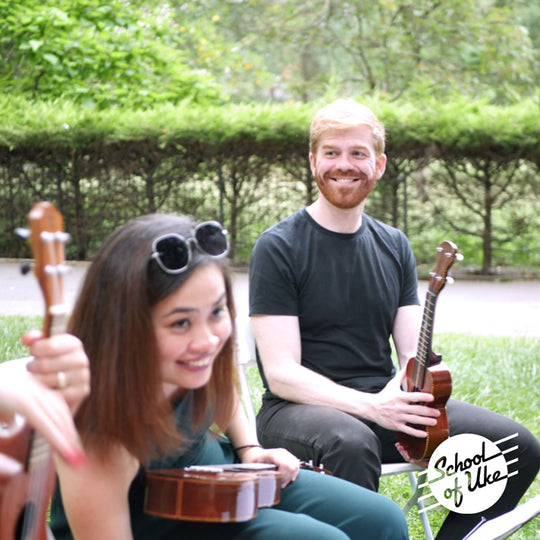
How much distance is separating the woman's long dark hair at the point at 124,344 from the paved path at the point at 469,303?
213 inches

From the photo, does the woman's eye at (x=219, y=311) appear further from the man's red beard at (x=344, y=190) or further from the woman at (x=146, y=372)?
the man's red beard at (x=344, y=190)

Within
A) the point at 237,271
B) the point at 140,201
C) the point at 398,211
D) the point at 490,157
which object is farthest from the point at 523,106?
the point at 140,201

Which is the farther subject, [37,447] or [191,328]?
[191,328]

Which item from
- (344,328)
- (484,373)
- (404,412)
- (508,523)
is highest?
(344,328)

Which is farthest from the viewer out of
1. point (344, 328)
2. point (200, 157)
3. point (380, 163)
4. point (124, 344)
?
point (200, 157)

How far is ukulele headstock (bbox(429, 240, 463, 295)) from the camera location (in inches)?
107

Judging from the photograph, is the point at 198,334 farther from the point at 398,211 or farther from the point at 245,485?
the point at 398,211

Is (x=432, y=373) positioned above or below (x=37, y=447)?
below

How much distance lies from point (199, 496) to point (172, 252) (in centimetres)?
51

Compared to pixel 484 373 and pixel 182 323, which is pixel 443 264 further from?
pixel 484 373

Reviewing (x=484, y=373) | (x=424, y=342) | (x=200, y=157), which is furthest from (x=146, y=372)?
(x=200, y=157)

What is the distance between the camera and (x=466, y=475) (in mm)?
2760

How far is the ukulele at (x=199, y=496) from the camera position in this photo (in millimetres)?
1846

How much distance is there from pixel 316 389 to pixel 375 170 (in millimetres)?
871
